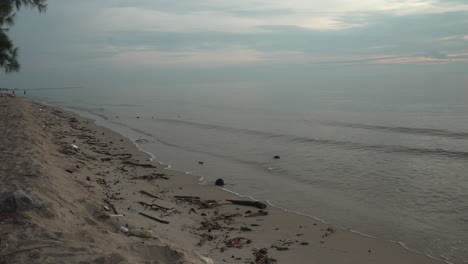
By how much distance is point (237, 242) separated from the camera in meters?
5.95

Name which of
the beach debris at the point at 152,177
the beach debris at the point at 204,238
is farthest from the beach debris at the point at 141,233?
the beach debris at the point at 152,177

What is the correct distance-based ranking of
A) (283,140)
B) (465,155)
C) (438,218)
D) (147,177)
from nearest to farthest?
(438,218) → (147,177) → (465,155) → (283,140)

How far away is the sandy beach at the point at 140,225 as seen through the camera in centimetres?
417

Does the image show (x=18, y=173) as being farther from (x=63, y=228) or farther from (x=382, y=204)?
(x=382, y=204)

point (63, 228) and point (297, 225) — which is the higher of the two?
point (63, 228)

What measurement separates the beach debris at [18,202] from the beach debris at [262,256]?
131 inches

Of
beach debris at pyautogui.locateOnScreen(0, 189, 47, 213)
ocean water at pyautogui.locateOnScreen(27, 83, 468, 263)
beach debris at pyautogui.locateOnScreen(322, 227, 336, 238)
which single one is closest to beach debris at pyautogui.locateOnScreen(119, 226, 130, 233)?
beach debris at pyautogui.locateOnScreen(0, 189, 47, 213)

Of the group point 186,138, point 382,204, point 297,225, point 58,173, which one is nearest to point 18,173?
point 58,173

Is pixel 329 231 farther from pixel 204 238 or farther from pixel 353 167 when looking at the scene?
pixel 353 167

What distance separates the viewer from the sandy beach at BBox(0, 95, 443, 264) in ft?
13.7

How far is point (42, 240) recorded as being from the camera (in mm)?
4023

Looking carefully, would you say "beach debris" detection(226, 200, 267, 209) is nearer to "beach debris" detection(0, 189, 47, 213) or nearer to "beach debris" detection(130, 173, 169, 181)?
"beach debris" detection(130, 173, 169, 181)

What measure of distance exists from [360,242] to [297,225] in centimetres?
130

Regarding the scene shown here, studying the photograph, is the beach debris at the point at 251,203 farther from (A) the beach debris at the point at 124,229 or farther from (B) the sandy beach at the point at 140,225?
(A) the beach debris at the point at 124,229
